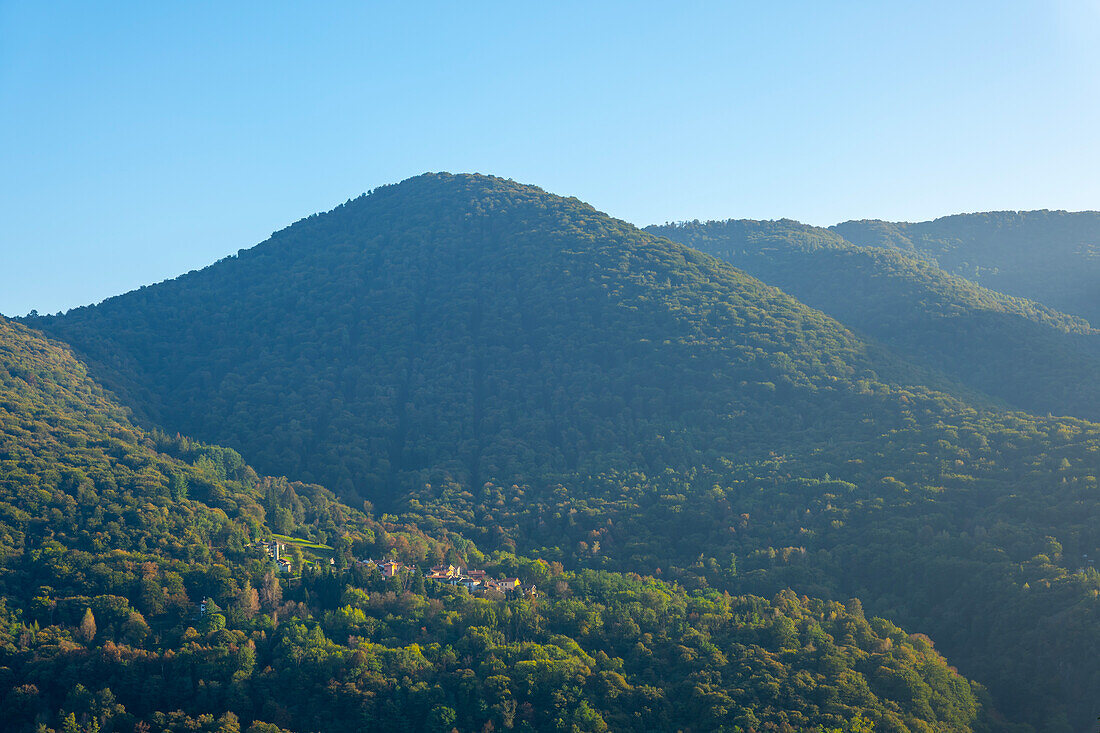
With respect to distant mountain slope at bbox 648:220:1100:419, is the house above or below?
below

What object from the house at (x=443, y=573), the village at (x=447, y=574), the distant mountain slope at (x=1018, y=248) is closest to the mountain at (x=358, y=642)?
the village at (x=447, y=574)

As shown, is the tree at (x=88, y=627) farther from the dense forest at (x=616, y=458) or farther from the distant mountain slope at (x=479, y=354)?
the distant mountain slope at (x=479, y=354)

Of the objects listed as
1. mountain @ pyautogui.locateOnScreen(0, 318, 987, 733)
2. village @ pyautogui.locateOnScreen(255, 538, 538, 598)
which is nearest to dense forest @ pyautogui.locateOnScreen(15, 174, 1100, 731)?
mountain @ pyautogui.locateOnScreen(0, 318, 987, 733)

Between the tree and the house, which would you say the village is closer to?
the house

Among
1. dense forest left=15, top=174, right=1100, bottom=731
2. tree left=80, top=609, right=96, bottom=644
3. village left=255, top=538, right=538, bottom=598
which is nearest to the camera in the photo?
dense forest left=15, top=174, right=1100, bottom=731

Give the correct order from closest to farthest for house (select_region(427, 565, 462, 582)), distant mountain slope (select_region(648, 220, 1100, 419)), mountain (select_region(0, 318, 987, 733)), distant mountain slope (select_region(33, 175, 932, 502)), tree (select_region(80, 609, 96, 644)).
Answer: mountain (select_region(0, 318, 987, 733)), tree (select_region(80, 609, 96, 644)), house (select_region(427, 565, 462, 582)), distant mountain slope (select_region(33, 175, 932, 502)), distant mountain slope (select_region(648, 220, 1100, 419))

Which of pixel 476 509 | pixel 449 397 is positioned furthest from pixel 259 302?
pixel 476 509

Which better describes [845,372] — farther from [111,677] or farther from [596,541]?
[111,677]
